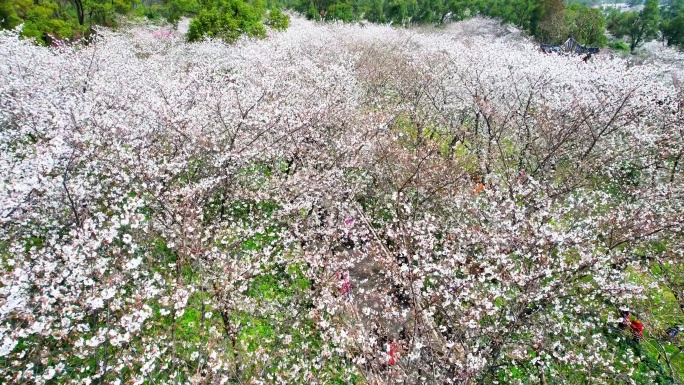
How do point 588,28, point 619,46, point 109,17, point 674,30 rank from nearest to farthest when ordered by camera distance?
point 109,17
point 588,28
point 674,30
point 619,46

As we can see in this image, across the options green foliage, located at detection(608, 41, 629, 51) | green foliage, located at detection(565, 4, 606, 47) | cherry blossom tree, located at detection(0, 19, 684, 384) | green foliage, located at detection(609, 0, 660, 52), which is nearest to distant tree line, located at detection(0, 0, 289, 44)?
cherry blossom tree, located at detection(0, 19, 684, 384)

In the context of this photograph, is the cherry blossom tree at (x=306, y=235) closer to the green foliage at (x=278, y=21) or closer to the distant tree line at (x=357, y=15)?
the distant tree line at (x=357, y=15)

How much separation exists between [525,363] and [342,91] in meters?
14.2

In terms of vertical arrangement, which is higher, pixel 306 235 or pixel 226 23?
pixel 226 23

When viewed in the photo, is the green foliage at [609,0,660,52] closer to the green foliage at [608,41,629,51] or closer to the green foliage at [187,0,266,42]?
the green foliage at [608,41,629,51]

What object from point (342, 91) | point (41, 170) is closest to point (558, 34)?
point (342, 91)

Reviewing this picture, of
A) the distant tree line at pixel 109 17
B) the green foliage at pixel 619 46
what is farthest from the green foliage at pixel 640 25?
the distant tree line at pixel 109 17

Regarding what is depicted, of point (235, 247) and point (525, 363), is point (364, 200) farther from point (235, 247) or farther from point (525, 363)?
point (525, 363)

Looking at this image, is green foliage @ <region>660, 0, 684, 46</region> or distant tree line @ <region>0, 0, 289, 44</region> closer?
distant tree line @ <region>0, 0, 289, 44</region>

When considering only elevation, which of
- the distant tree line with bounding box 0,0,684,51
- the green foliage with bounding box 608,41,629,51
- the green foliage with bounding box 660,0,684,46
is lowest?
the green foliage with bounding box 608,41,629,51

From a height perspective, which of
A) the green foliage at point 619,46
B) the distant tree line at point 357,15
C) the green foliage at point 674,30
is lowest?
the green foliage at point 619,46

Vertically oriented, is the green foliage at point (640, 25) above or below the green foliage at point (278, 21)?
below

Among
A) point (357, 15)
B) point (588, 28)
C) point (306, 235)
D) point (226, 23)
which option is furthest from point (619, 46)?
point (306, 235)

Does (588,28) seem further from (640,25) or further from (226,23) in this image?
(226,23)
